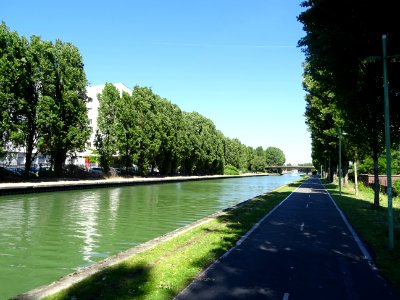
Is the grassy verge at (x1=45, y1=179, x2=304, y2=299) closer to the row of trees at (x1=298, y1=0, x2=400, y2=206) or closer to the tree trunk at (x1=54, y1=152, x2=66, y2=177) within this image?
the row of trees at (x1=298, y1=0, x2=400, y2=206)

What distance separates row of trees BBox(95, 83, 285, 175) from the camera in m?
67.6

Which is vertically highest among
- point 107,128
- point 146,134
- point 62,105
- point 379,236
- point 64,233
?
point 62,105

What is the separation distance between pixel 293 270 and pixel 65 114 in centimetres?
4953

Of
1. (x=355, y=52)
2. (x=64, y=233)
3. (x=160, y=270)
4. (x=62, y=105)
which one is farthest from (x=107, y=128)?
(x=160, y=270)

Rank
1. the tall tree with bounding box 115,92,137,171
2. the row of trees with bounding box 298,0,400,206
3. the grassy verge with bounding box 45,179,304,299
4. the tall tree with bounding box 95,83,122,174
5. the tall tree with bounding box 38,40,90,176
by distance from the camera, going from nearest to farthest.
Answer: the grassy verge with bounding box 45,179,304,299 < the row of trees with bounding box 298,0,400,206 < the tall tree with bounding box 38,40,90,176 < the tall tree with bounding box 95,83,122,174 < the tall tree with bounding box 115,92,137,171

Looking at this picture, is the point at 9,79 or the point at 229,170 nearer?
the point at 9,79

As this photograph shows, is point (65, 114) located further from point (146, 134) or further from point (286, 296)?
point (286, 296)

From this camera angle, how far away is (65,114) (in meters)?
54.6

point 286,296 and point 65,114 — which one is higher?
point 65,114

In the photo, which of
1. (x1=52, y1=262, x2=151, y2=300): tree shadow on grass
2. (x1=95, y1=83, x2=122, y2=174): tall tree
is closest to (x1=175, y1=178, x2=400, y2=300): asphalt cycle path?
(x1=52, y1=262, x2=151, y2=300): tree shadow on grass

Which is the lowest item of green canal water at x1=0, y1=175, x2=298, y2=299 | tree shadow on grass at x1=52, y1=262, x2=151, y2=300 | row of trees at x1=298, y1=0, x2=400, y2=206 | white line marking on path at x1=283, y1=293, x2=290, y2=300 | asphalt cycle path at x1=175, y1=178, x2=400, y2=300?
green canal water at x1=0, y1=175, x2=298, y2=299

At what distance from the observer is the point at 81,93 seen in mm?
57344

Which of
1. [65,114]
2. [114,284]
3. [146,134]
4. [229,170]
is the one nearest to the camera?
[114,284]

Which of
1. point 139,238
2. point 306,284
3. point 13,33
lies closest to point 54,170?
point 13,33
